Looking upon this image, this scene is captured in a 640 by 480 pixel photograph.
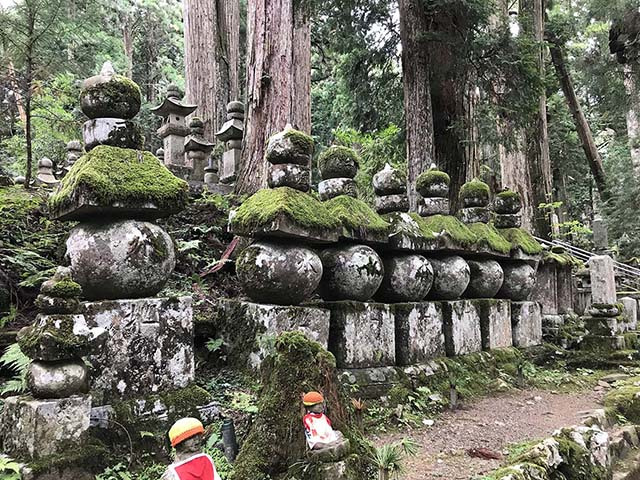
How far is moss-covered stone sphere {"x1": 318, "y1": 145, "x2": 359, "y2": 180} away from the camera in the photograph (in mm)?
4043

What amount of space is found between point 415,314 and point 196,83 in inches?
402

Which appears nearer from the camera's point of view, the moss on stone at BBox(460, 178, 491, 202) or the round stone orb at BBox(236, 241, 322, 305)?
the round stone orb at BBox(236, 241, 322, 305)

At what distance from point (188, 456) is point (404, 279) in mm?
2623

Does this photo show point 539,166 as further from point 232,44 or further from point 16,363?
point 16,363

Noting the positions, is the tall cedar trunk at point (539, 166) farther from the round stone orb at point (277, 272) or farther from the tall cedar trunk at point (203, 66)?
the round stone orb at point (277, 272)

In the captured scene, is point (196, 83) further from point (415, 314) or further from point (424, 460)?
point (424, 460)

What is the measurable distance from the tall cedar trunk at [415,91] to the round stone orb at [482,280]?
2.24 m

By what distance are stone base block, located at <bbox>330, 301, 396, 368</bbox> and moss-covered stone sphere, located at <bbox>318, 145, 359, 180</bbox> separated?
1082 mm

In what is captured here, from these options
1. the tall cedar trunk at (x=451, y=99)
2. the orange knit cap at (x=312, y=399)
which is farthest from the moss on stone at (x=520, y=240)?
the orange knit cap at (x=312, y=399)

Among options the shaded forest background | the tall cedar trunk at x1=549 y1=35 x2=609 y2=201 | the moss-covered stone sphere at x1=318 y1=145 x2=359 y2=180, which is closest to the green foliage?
the moss-covered stone sphere at x1=318 y1=145 x2=359 y2=180

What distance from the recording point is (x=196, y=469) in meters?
1.83

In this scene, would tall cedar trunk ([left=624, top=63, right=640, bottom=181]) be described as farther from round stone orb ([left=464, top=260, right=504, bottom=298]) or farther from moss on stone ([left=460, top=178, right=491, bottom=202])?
round stone orb ([left=464, top=260, right=504, bottom=298])

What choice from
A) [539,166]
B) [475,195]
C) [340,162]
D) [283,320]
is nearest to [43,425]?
[283,320]

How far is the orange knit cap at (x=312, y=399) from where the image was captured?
86.6 inches
